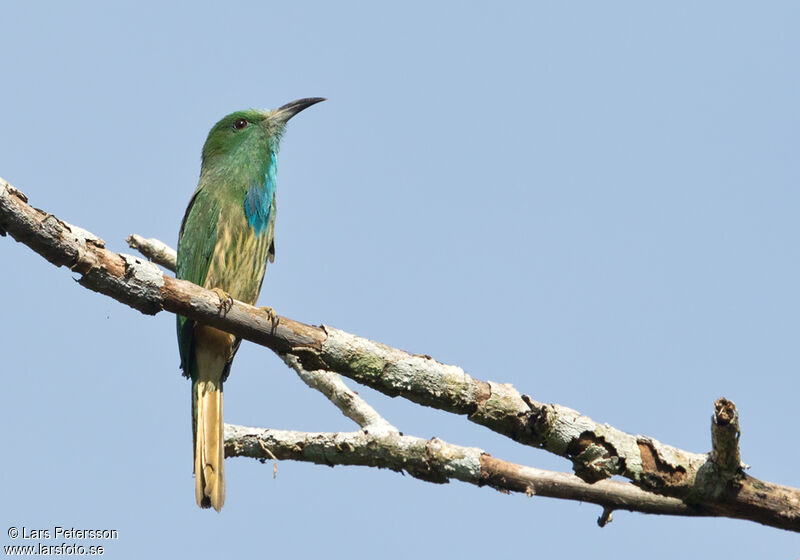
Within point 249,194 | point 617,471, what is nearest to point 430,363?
point 617,471

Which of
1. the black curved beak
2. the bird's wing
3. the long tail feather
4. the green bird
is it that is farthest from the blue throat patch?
the long tail feather

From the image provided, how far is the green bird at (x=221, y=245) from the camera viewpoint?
486 cm

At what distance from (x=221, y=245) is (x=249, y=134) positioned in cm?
107

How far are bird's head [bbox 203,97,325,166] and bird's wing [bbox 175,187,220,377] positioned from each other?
0.51 m

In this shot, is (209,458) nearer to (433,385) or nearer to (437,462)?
(437,462)

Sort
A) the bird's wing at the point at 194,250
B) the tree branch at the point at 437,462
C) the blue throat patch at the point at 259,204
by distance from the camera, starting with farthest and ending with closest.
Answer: the blue throat patch at the point at 259,204 < the bird's wing at the point at 194,250 < the tree branch at the point at 437,462

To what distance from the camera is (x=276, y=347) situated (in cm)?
315

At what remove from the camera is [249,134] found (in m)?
5.86

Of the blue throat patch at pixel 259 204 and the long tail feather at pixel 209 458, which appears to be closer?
the long tail feather at pixel 209 458

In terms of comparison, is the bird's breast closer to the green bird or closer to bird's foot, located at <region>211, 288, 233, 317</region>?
the green bird

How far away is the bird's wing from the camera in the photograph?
5.02 m

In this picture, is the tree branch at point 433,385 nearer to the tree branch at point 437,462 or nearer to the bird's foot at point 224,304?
the bird's foot at point 224,304

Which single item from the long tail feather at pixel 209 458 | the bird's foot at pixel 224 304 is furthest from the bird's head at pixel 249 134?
the bird's foot at pixel 224 304

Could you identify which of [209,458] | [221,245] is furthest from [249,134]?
[209,458]
